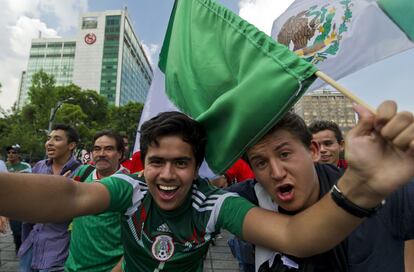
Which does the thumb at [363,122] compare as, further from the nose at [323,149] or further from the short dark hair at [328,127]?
the short dark hair at [328,127]

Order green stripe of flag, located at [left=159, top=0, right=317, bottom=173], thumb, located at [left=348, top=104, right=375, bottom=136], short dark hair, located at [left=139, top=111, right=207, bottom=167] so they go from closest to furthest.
A: thumb, located at [left=348, top=104, right=375, bottom=136] < green stripe of flag, located at [left=159, top=0, right=317, bottom=173] < short dark hair, located at [left=139, top=111, right=207, bottom=167]

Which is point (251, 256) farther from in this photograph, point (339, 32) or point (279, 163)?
point (339, 32)

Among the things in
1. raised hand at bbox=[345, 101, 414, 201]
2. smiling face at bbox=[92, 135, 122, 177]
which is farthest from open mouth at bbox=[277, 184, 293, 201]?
smiling face at bbox=[92, 135, 122, 177]

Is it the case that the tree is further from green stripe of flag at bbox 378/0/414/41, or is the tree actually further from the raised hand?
the raised hand

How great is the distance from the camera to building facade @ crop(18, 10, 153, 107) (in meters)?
98.2

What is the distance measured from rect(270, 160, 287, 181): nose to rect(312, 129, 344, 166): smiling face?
2528 millimetres

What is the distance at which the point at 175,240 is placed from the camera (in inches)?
68.0

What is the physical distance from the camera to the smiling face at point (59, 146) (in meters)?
4.16

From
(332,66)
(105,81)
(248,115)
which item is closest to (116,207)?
(248,115)

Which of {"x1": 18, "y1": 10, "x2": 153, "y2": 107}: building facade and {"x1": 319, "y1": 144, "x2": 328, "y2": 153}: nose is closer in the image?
{"x1": 319, "y1": 144, "x2": 328, "y2": 153}: nose

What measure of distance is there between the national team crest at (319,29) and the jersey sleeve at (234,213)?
1434 millimetres

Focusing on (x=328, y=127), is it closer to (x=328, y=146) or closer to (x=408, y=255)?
(x=328, y=146)

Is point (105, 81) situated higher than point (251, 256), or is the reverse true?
point (105, 81)

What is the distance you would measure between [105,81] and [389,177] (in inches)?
4141
